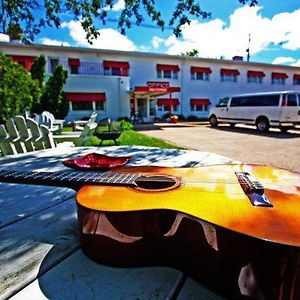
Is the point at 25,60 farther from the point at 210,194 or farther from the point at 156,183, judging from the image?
the point at 210,194

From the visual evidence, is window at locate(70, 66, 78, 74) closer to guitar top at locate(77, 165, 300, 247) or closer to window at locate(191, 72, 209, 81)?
window at locate(191, 72, 209, 81)

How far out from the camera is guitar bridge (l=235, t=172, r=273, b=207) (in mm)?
816

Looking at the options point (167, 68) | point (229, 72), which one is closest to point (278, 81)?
point (229, 72)

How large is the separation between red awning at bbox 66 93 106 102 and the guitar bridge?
1826 centimetres

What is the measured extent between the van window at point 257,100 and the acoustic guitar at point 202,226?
12.0 metres

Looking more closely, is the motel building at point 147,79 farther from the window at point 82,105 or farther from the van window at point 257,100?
the van window at point 257,100

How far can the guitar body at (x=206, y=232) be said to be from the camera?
0.55 m

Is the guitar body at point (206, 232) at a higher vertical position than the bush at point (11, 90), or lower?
lower

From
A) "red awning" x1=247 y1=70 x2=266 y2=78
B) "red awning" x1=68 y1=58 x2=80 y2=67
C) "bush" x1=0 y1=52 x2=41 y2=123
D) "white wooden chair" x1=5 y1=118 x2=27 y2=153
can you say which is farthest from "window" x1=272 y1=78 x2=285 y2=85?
"white wooden chair" x1=5 y1=118 x2=27 y2=153

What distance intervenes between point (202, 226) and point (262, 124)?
12789mm

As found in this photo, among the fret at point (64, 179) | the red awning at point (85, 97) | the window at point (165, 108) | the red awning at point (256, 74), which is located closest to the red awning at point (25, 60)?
the red awning at point (85, 97)

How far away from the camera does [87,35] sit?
508cm

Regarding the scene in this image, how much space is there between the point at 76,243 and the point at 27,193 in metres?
0.70

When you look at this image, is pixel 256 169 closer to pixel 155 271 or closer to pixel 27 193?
pixel 155 271
